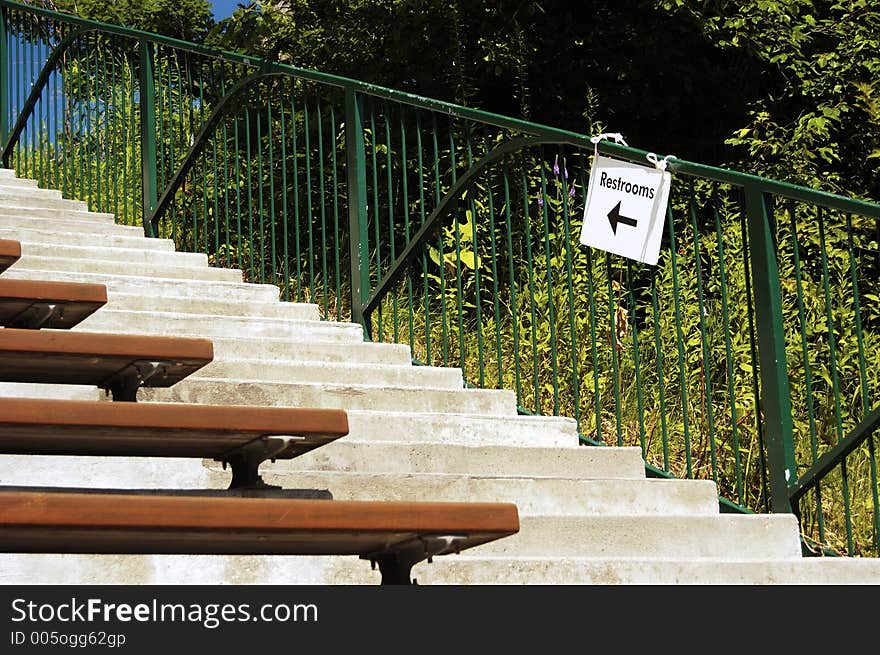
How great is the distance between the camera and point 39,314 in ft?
12.8

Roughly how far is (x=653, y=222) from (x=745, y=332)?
116 centimetres

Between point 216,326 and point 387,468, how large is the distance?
1.31 metres

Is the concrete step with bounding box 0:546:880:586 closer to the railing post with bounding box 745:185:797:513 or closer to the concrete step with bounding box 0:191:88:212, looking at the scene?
the railing post with bounding box 745:185:797:513

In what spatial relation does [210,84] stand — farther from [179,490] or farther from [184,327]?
[179,490]

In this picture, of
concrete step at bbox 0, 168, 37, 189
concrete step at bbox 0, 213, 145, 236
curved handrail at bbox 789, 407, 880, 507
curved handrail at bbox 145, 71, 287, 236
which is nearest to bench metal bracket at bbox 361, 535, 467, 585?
curved handrail at bbox 789, 407, 880, 507

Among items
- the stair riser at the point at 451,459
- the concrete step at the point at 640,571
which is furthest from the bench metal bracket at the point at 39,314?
the concrete step at the point at 640,571

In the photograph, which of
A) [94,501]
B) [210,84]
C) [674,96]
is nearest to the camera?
[94,501]

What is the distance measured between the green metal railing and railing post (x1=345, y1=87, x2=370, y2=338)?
0.01m

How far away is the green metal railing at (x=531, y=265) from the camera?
4609 mm

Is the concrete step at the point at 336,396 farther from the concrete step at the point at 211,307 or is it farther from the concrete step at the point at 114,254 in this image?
the concrete step at the point at 114,254

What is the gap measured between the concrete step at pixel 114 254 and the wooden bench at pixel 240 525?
11.0 feet
